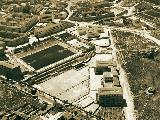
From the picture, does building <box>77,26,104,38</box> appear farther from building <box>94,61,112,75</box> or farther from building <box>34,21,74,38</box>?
building <box>94,61,112,75</box>

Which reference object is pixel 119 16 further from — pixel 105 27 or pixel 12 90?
pixel 12 90

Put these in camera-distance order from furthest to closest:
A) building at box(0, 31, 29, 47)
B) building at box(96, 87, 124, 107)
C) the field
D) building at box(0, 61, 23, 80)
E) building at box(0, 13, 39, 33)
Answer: building at box(0, 13, 39, 33)
building at box(0, 31, 29, 47)
the field
building at box(0, 61, 23, 80)
building at box(96, 87, 124, 107)

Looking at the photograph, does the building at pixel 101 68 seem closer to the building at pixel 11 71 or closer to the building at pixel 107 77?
the building at pixel 107 77

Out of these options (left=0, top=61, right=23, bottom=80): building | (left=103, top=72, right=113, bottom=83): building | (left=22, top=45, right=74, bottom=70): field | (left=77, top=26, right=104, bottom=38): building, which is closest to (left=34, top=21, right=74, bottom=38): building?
(left=77, top=26, right=104, bottom=38): building

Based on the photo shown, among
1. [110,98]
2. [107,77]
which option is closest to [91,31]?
[107,77]

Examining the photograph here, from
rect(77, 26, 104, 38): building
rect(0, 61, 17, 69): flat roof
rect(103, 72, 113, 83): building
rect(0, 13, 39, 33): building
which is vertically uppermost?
rect(0, 13, 39, 33): building

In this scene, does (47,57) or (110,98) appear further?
(47,57)

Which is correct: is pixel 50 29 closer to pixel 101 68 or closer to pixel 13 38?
pixel 13 38

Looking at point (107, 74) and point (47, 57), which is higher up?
point (107, 74)
